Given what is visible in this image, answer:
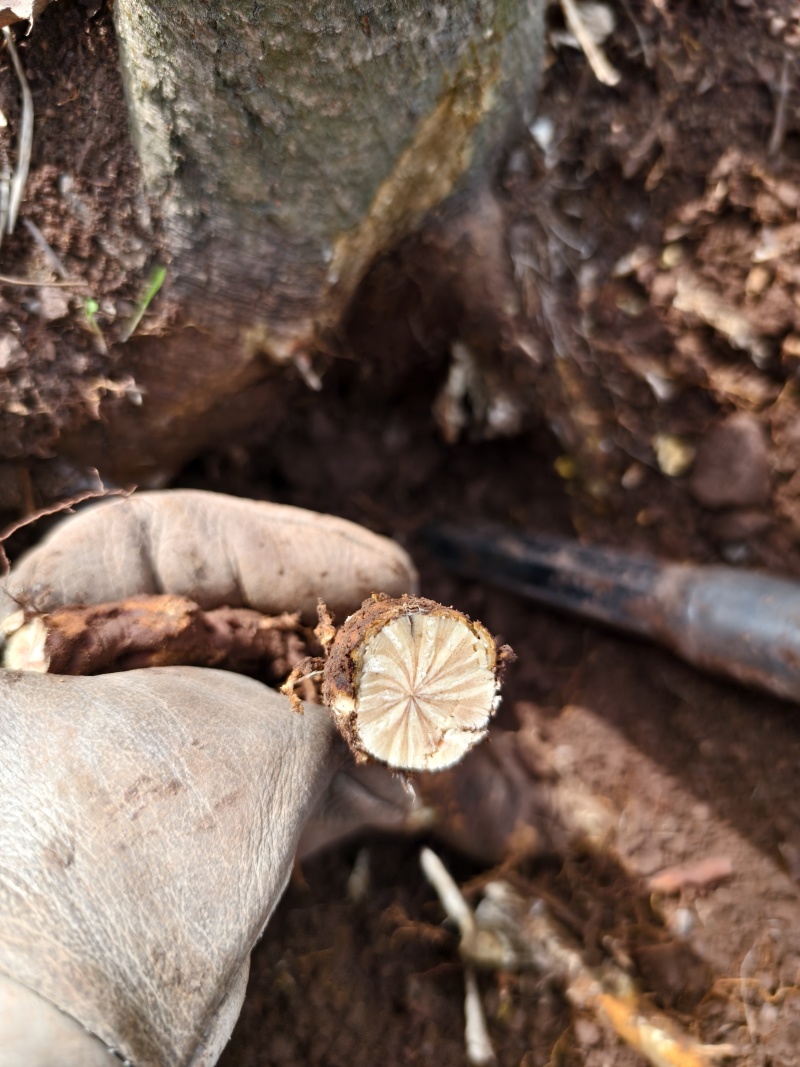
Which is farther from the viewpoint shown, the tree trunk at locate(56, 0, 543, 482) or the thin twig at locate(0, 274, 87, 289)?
the thin twig at locate(0, 274, 87, 289)

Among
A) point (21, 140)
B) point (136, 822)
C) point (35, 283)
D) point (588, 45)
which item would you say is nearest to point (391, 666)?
point (136, 822)

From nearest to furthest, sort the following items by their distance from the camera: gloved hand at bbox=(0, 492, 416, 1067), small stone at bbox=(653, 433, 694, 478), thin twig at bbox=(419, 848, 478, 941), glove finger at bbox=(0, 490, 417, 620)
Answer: gloved hand at bbox=(0, 492, 416, 1067), glove finger at bbox=(0, 490, 417, 620), thin twig at bbox=(419, 848, 478, 941), small stone at bbox=(653, 433, 694, 478)

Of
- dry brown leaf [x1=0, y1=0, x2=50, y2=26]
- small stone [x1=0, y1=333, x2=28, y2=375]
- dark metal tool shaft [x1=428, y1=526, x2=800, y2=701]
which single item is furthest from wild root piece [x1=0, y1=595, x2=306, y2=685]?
dry brown leaf [x1=0, y1=0, x2=50, y2=26]

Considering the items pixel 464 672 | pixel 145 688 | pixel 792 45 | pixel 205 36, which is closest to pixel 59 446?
pixel 145 688

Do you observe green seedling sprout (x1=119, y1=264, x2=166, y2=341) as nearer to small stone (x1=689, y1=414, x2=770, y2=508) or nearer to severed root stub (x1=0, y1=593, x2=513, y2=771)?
severed root stub (x1=0, y1=593, x2=513, y2=771)

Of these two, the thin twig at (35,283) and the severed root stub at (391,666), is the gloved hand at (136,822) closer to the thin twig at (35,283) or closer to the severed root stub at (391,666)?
the severed root stub at (391,666)

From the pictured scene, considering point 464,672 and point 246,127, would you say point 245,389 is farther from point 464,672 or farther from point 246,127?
point 464,672

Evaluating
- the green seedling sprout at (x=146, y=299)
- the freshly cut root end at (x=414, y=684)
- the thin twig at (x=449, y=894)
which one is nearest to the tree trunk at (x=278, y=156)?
the green seedling sprout at (x=146, y=299)

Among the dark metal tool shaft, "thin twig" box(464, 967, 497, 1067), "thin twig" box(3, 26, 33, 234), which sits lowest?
"thin twig" box(464, 967, 497, 1067)
